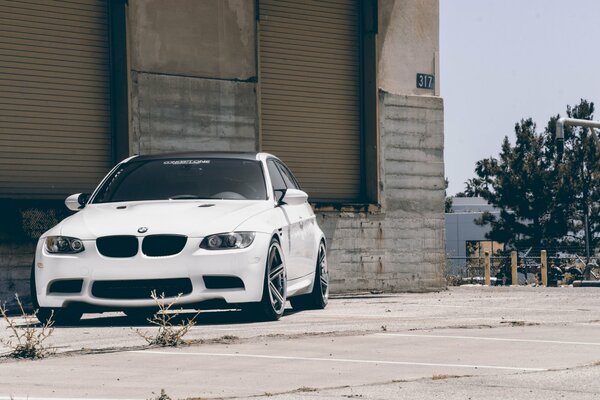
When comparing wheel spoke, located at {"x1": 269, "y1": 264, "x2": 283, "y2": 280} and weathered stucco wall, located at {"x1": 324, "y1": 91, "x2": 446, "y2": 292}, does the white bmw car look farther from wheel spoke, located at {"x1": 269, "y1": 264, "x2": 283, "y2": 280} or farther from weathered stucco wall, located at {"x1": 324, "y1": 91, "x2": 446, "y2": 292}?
weathered stucco wall, located at {"x1": 324, "y1": 91, "x2": 446, "y2": 292}

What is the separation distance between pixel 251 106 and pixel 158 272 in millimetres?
9827

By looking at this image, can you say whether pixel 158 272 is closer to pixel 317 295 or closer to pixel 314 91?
pixel 317 295

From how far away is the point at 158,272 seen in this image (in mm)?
11297

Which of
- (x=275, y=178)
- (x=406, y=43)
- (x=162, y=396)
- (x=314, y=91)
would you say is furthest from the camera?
(x=406, y=43)

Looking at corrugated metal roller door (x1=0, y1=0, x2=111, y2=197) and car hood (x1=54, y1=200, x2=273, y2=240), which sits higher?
corrugated metal roller door (x1=0, y1=0, x2=111, y2=197)

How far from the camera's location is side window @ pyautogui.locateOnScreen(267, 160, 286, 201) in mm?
13167

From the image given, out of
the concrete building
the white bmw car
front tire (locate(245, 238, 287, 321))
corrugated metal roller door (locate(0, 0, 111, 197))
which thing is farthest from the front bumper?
corrugated metal roller door (locate(0, 0, 111, 197))

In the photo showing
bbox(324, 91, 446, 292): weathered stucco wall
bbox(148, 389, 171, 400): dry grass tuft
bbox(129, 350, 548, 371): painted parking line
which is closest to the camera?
bbox(148, 389, 171, 400): dry grass tuft

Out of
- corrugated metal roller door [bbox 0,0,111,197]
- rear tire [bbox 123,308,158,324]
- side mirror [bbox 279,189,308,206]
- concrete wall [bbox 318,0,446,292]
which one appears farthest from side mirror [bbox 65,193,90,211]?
concrete wall [bbox 318,0,446,292]

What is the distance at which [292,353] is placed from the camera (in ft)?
29.2

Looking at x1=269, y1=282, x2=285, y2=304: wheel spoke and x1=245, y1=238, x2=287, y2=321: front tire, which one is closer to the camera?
x1=245, y1=238, x2=287, y2=321: front tire

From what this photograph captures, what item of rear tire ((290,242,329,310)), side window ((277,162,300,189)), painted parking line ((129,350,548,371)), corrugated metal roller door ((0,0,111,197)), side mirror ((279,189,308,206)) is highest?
corrugated metal roller door ((0,0,111,197))

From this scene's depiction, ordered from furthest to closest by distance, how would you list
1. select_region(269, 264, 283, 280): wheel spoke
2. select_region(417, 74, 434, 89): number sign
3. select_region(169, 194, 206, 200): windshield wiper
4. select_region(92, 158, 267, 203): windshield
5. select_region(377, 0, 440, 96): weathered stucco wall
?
select_region(417, 74, 434, 89): number sign
select_region(377, 0, 440, 96): weathered stucco wall
select_region(92, 158, 267, 203): windshield
select_region(169, 194, 206, 200): windshield wiper
select_region(269, 264, 283, 280): wheel spoke

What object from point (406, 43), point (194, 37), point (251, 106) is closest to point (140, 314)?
point (194, 37)
